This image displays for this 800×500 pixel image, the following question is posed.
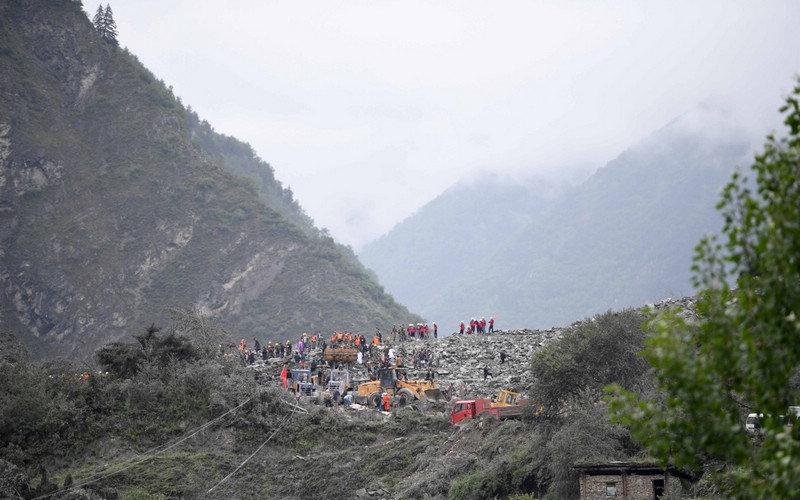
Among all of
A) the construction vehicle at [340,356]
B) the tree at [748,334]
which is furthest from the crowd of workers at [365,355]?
the tree at [748,334]

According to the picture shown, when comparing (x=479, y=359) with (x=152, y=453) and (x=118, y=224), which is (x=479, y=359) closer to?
(x=152, y=453)

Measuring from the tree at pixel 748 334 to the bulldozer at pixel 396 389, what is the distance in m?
30.9

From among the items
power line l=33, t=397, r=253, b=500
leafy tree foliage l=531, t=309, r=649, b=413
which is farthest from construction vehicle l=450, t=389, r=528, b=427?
power line l=33, t=397, r=253, b=500

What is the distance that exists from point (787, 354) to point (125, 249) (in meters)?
97.0

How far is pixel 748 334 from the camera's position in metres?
8.29

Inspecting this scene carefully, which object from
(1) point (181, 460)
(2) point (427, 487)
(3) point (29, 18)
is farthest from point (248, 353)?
(3) point (29, 18)

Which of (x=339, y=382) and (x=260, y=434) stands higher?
(x=339, y=382)

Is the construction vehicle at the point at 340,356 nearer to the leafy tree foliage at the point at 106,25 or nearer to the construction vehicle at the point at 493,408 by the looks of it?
the construction vehicle at the point at 493,408

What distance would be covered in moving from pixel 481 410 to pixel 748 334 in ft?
86.9

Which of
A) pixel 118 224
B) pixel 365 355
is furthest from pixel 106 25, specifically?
pixel 365 355

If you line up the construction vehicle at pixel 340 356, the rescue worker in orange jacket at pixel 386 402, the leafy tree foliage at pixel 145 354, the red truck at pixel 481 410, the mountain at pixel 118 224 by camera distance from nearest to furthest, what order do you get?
the red truck at pixel 481 410, the rescue worker in orange jacket at pixel 386 402, the leafy tree foliage at pixel 145 354, the construction vehicle at pixel 340 356, the mountain at pixel 118 224

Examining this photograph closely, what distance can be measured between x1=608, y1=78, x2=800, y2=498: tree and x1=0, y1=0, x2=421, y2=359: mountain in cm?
8541

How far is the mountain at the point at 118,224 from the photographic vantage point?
93875 mm

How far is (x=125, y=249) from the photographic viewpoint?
327 ft
